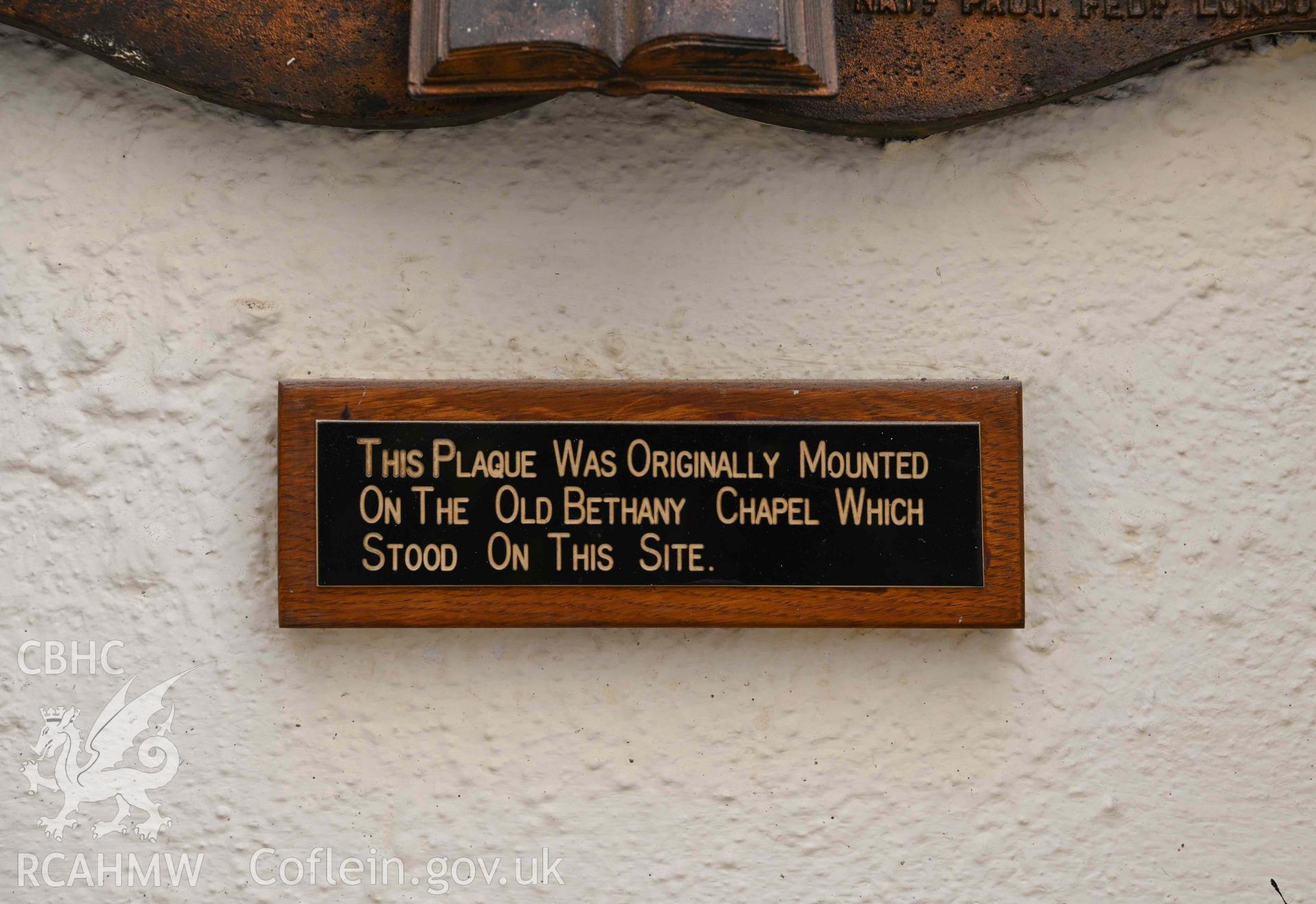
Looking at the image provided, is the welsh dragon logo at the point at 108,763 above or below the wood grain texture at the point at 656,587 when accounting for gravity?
below

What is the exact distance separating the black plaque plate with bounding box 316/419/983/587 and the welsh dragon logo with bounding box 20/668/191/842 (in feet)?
0.83

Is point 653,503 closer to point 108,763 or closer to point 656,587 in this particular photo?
point 656,587

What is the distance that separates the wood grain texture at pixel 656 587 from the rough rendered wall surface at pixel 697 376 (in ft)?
0.13

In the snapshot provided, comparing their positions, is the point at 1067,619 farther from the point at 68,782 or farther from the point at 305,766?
the point at 68,782

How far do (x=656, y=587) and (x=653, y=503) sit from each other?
0.27ft

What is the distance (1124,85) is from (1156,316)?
24 cm

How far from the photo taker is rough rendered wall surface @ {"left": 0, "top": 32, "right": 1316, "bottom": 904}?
978 mm

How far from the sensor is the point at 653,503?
0.97m

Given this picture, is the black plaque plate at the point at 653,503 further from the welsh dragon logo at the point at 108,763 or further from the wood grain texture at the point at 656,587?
the welsh dragon logo at the point at 108,763

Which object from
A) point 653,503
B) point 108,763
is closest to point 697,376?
point 653,503

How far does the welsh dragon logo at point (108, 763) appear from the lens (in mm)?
965

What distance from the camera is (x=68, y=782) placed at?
0.97 m

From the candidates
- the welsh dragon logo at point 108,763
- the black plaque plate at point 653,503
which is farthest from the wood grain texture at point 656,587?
the welsh dragon logo at point 108,763

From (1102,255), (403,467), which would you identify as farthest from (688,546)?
(1102,255)
